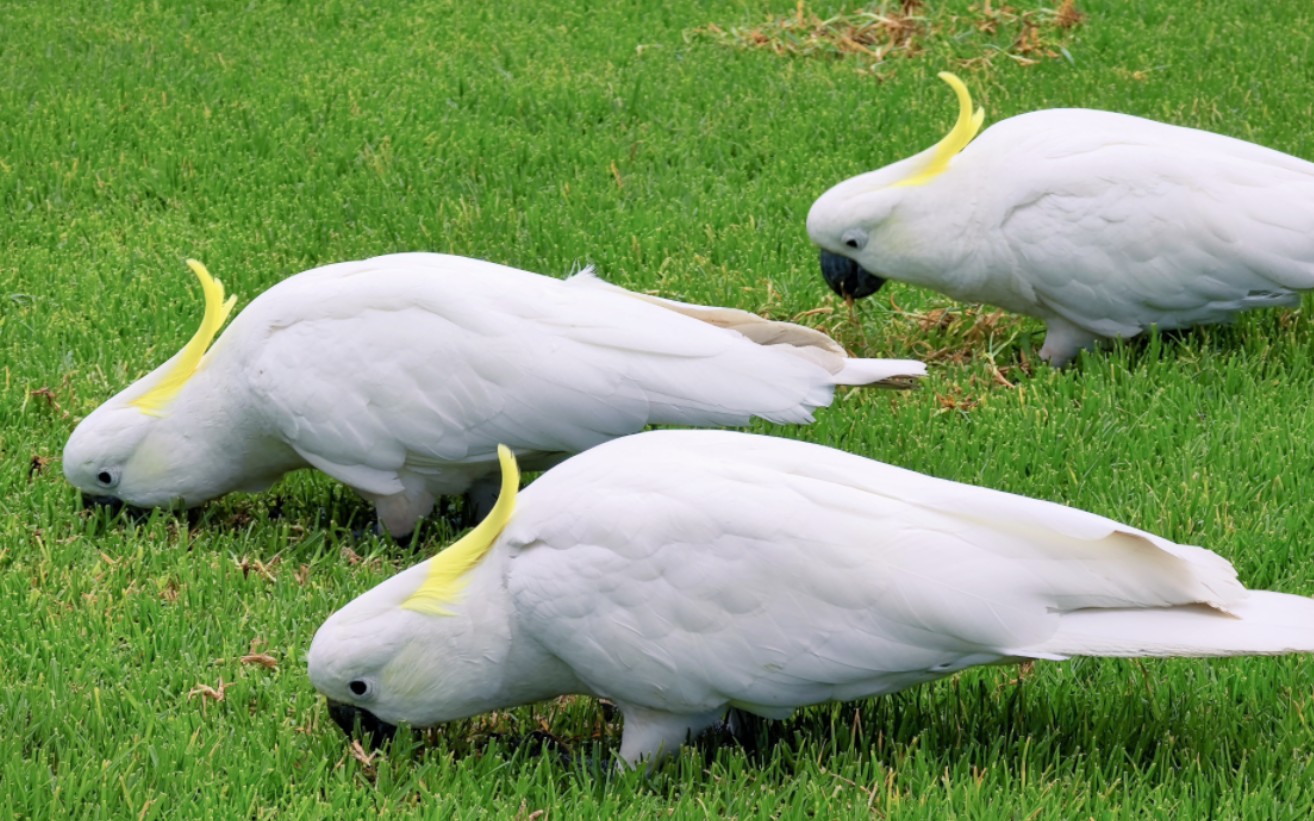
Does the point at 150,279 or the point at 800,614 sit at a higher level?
the point at 800,614

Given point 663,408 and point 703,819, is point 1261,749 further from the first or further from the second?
point 663,408

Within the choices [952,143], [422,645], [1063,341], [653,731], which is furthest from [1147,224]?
[422,645]

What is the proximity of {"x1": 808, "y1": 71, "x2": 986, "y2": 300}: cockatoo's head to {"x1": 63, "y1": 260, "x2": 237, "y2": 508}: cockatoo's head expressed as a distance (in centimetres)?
183

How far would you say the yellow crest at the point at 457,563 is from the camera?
3.00 meters

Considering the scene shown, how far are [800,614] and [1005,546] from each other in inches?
14.8

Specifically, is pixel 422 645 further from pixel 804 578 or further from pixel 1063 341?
pixel 1063 341

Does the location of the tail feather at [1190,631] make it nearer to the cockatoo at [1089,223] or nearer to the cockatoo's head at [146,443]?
the cockatoo at [1089,223]

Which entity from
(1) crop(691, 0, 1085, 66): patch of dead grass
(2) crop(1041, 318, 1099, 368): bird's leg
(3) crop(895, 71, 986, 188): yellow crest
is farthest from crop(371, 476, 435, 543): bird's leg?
(1) crop(691, 0, 1085, 66): patch of dead grass

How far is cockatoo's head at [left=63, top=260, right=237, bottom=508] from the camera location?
4.00 metres

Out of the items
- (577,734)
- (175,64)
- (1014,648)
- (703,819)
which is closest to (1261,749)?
(1014,648)

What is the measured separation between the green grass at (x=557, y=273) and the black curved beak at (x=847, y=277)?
0.64 feet

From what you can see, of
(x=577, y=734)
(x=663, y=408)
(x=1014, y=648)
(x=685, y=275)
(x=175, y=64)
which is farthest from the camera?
(x=175, y=64)

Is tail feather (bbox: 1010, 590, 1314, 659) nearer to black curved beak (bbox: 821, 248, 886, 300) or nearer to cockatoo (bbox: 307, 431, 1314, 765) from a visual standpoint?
cockatoo (bbox: 307, 431, 1314, 765)

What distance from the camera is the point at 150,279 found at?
5406 mm
